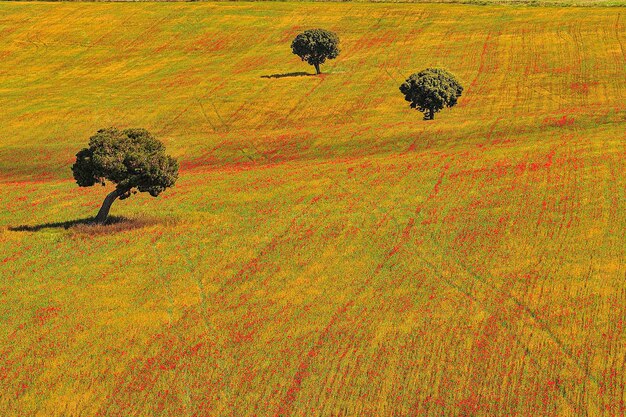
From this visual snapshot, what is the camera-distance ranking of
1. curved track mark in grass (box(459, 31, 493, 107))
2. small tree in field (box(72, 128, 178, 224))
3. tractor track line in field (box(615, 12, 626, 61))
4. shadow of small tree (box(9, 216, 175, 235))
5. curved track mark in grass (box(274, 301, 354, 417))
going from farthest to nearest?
tractor track line in field (box(615, 12, 626, 61)) < curved track mark in grass (box(459, 31, 493, 107)) < shadow of small tree (box(9, 216, 175, 235)) < small tree in field (box(72, 128, 178, 224)) < curved track mark in grass (box(274, 301, 354, 417))

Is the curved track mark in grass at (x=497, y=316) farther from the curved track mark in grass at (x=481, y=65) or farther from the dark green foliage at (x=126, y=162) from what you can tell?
the curved track mark in grass at (x=481, y=65)

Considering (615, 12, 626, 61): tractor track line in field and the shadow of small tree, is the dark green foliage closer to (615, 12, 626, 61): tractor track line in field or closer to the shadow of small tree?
the shadow of small tree

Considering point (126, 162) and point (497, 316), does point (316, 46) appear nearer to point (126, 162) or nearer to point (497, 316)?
point (126, 162)

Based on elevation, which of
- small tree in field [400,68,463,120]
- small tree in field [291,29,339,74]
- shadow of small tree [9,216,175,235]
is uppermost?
shadow of small tree [9,216,175,235]

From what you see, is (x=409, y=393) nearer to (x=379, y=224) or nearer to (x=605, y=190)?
(x=379, y=224)

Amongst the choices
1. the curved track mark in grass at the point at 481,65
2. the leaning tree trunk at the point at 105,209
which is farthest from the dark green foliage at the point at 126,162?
the curved track mark in grass at the point at 481,65

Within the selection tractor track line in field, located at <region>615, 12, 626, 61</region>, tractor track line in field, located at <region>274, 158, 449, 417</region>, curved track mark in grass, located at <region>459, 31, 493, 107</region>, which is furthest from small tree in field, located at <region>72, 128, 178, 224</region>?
tractor track line in field, located at <region>615, 12, 626, 61</region>
